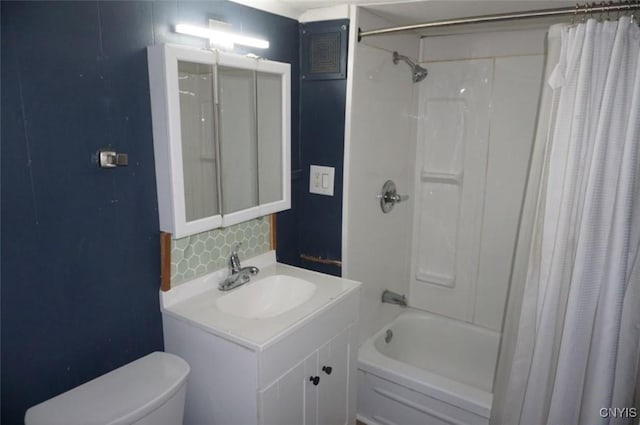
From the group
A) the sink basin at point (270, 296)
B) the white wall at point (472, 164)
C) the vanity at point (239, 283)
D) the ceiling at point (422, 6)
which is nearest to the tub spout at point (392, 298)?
the white wall at point (472, 164)

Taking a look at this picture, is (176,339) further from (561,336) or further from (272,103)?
(561,336)

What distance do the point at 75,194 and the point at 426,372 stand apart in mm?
1733

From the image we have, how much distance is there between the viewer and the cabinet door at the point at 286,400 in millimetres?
1464

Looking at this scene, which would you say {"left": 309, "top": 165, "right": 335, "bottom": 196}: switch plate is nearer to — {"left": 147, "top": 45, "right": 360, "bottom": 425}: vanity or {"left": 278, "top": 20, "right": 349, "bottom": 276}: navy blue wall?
{"left": 278, "top": 20, "right": 349, "bottom": 276}: navy blue wall

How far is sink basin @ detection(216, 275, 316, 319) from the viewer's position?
1819 mm

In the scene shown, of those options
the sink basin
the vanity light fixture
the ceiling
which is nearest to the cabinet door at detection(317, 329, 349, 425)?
the sink basin

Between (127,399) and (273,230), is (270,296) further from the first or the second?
(127,399)

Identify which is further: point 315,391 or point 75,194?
point 315,391

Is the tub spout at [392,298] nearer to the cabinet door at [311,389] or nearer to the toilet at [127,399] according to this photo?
the cabinet door at [311,389]

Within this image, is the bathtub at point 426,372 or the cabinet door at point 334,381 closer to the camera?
the cabinet door at point 334,381

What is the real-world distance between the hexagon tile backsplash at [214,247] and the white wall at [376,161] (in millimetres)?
425

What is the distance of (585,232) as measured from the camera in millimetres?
1521

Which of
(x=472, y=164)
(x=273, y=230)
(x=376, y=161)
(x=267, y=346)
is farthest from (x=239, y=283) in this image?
(x=472, y=164)

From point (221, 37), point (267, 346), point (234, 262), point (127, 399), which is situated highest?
point (221, 37)
